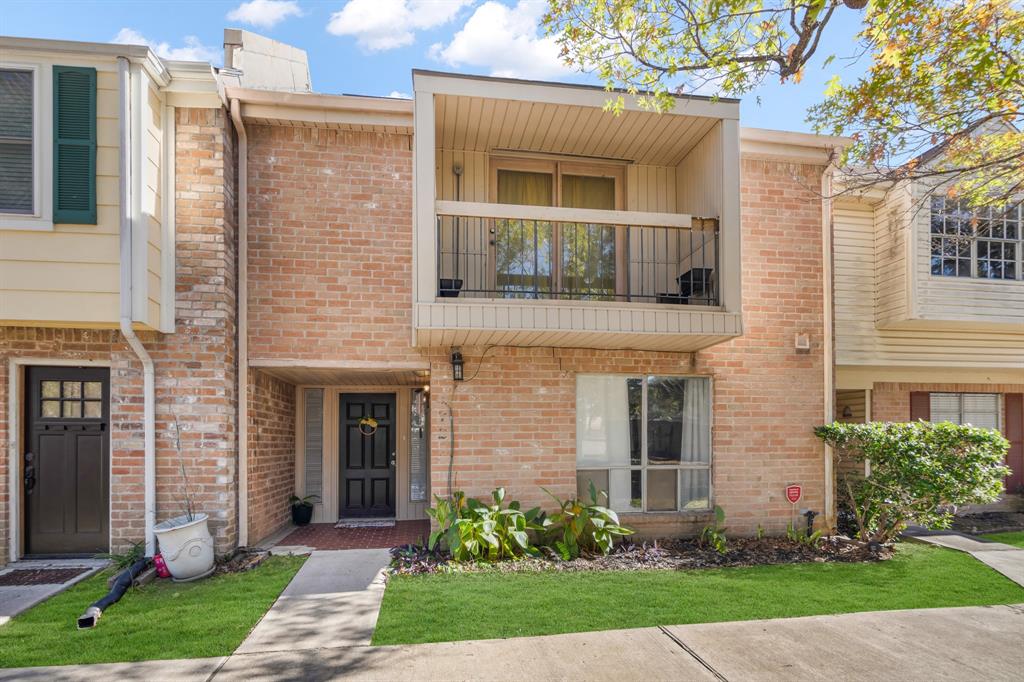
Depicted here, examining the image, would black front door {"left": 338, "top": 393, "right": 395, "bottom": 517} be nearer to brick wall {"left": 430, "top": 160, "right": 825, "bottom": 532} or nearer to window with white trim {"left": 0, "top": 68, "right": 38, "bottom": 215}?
brick wall {"left": 430, "top": 160, "right": 825, "bottom": 532}

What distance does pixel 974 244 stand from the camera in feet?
29.8

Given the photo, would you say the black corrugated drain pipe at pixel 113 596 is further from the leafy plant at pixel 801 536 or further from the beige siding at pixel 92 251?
the leafy plant at pixel 801 536

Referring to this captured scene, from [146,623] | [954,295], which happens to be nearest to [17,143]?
[146,623]

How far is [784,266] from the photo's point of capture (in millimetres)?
7262

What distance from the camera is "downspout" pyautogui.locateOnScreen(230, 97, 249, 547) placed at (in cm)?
631

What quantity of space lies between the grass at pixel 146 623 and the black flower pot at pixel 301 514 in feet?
7.71

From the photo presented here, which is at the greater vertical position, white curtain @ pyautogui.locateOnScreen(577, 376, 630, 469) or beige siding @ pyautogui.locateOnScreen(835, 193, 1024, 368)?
beige siding @ pyautogui.locateOnScreen(835, 193, 1024, 368)

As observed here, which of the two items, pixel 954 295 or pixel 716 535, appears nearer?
pixel 716 535

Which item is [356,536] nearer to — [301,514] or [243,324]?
[301,514]

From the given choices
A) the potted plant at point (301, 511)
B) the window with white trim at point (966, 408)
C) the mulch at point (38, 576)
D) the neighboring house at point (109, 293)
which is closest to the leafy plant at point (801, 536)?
the window with white trim at point (966, 408)

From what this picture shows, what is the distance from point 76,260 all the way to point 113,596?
3.02 meters

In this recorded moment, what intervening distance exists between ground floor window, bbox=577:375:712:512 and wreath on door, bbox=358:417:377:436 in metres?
3.29

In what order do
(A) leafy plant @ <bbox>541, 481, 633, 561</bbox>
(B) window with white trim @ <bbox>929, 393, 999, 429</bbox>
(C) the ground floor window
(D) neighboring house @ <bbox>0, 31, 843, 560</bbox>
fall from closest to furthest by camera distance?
1. (D) neighboring house @ <bbox>0, 31, 843, 560</bbox>
2. (A) leafy plant @ <bbox>541, 481, 633, 561</bbox>
3. (C) the ground floor window
4. (B) window with white trim @ <bbox>929, 393, 999, 429</bbox>

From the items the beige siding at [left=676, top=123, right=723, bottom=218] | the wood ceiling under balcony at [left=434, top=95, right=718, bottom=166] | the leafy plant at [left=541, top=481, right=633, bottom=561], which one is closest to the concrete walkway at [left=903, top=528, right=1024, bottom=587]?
the leafy plant at [left=541, top=481, right=633, bottom=561]
